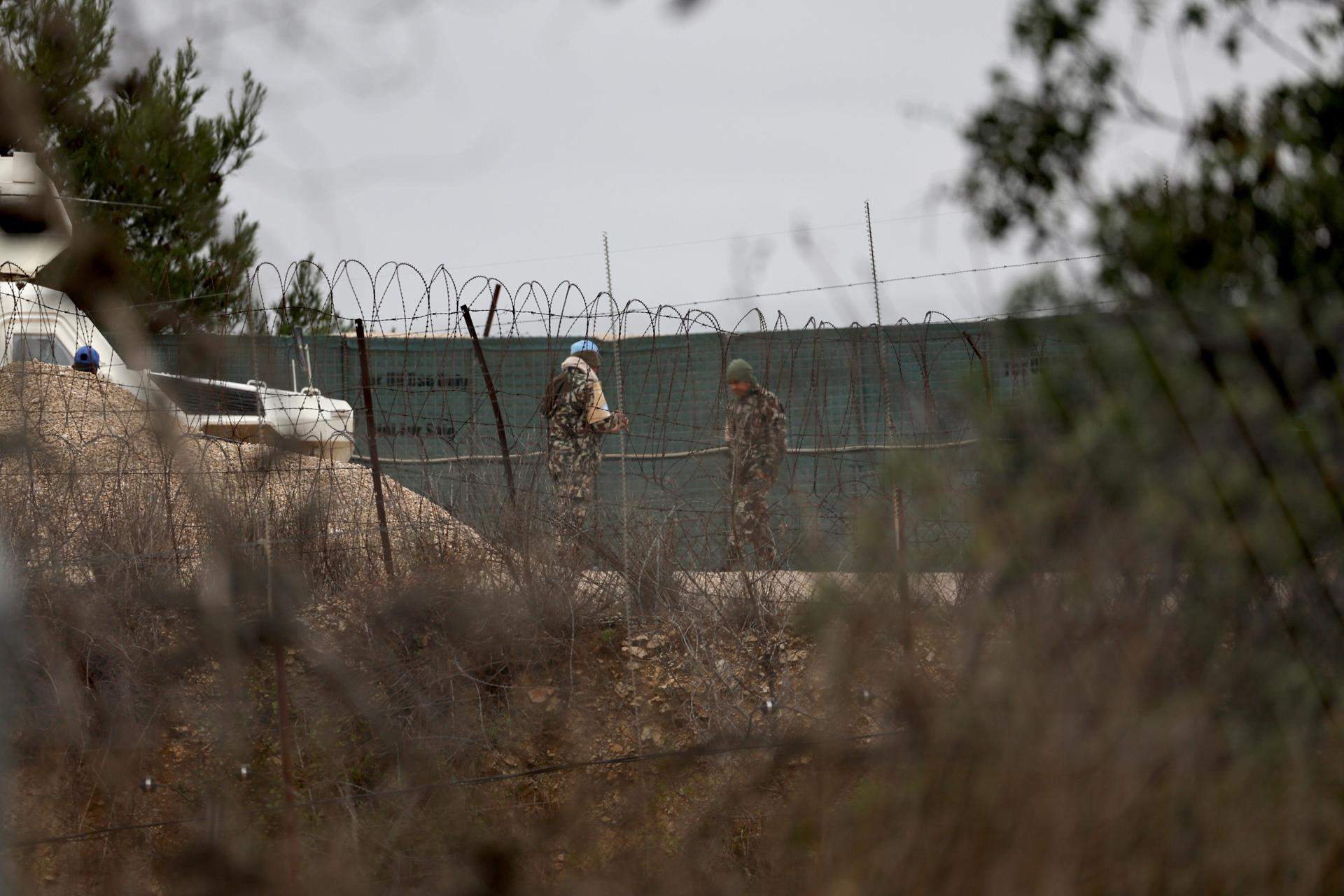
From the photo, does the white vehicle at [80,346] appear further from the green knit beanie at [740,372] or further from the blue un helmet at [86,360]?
the green knit beanie at [740,372]

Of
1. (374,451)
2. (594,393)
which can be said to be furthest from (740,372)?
(374,451)

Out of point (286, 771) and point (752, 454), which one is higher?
point (752, 454)

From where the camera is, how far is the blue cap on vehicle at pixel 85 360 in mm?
9211

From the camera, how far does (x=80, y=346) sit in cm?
1017

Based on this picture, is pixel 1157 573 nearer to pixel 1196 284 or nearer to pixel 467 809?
pixel 1196 284

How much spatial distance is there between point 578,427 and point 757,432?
1111 mm

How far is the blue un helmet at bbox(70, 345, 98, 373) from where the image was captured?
9.20 metres

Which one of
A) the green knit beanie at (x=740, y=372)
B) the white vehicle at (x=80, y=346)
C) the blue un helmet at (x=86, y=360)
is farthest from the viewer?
the blue un helmet at (x=86, y=360)

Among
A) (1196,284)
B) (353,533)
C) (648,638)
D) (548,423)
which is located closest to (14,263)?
(353,533)

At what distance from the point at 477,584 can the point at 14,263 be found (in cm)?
363

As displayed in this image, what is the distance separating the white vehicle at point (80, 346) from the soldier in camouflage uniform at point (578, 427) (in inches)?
47.6

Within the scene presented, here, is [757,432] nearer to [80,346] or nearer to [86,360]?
[86,360]

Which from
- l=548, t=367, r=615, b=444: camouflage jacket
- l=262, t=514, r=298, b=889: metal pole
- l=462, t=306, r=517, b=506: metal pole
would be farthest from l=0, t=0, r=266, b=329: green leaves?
l=548, t=367, r=615, b=444: camouflage jacket

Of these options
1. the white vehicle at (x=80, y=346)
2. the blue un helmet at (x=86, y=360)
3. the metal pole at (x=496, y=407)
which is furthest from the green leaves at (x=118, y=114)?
the blue un helmet at (x=86, y=360)
